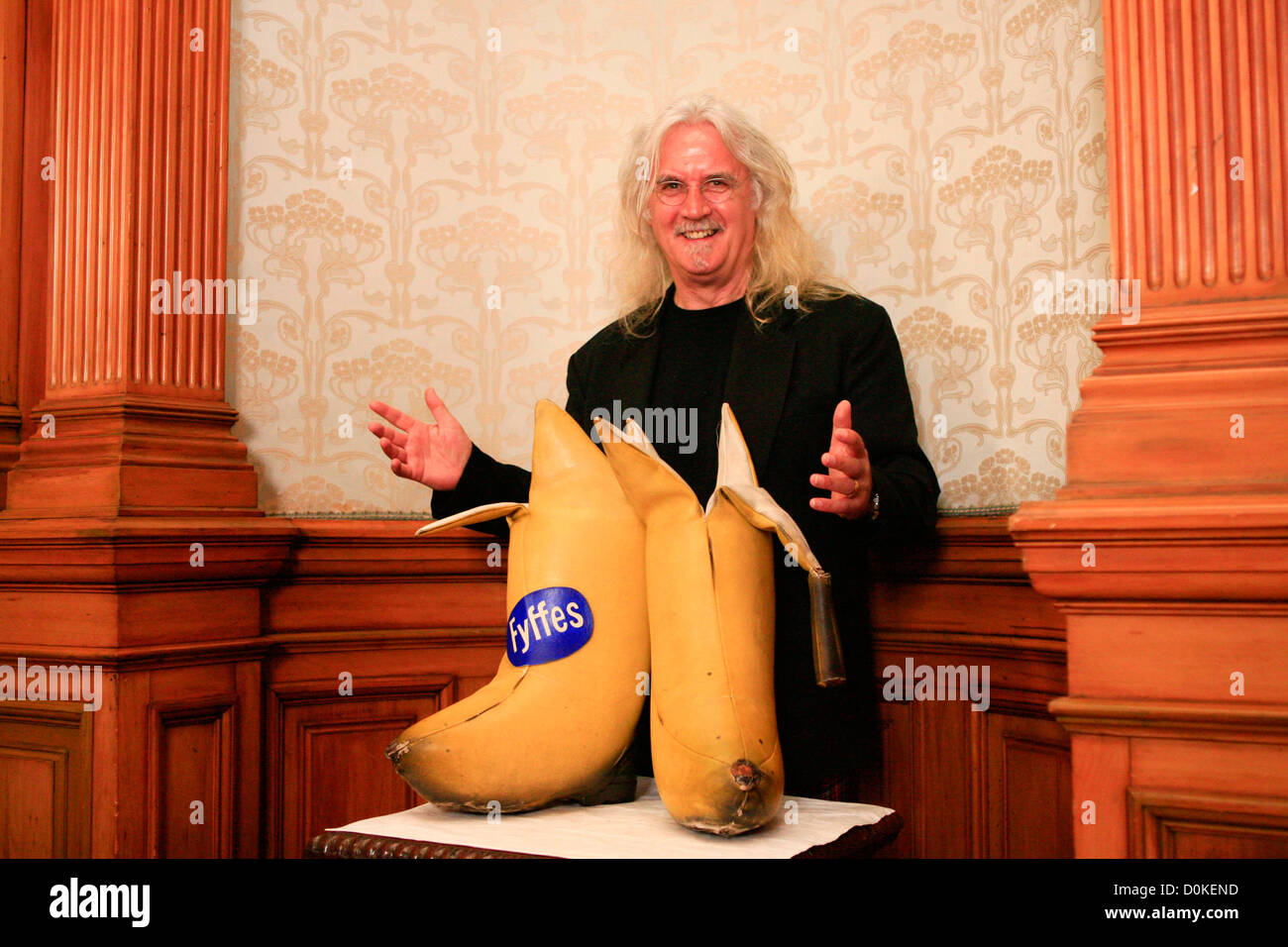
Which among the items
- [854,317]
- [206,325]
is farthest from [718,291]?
[206,325]

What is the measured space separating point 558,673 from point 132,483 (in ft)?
3.21

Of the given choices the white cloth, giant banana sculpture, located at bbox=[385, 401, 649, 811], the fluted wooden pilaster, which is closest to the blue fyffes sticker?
giant banana sculpture, located at bbox=[385, 401, 649, 811]

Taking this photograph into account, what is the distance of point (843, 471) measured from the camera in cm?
136

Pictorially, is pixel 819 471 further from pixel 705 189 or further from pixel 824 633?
pixel 824 633

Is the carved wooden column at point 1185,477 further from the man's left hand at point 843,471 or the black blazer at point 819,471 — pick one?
the black blazer at point 819,471

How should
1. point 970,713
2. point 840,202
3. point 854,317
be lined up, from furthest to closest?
Result: point 840,202, point 970,713, point 854,317

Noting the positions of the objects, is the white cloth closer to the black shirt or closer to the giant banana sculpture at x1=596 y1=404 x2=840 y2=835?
the giant banana sculpture at x1=596 y1=404 x2=840 y2=835

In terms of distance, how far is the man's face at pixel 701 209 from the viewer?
1795mm

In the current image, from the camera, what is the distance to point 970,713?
185cm

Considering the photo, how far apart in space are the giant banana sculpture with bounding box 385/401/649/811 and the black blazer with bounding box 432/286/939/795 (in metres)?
0.42

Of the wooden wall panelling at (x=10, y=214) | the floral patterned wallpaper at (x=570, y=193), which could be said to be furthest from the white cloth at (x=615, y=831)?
the wooden wall panelling at (x=10, y=214)

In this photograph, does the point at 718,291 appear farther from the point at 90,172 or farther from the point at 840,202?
the point at 90,172

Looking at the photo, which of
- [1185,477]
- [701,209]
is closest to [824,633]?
[1185,477]

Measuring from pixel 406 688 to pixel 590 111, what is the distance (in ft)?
4.18
